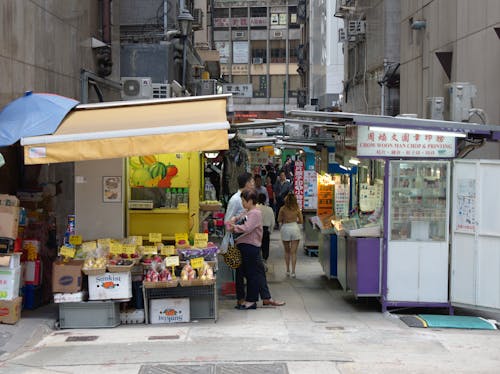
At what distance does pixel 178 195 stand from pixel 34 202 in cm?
261

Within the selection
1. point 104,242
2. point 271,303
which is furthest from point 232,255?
point 104,242

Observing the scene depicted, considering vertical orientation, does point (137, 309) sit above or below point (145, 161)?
below

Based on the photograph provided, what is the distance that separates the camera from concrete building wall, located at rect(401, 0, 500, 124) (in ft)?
41.1

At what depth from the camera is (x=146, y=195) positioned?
12.0 metres

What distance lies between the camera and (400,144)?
385 inches

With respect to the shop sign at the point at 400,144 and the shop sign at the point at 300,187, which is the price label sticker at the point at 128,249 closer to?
the shop sign at the point at 400,144

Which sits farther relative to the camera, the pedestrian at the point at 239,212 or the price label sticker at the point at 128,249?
the pedestrian at the point at 239,212

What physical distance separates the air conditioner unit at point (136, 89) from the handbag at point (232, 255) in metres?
7.18

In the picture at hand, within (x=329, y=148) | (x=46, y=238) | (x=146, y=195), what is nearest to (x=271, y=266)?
(x=329, y=148)

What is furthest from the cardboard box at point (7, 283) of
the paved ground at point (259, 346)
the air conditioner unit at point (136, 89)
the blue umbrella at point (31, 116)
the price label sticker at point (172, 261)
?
the air conditioner unit at point (136, 89)

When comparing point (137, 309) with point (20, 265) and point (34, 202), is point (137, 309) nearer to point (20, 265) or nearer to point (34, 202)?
point (20, 265)

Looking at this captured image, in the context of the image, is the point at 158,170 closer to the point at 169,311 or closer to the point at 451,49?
the point at 169,311

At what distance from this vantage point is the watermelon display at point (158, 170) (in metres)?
12.0

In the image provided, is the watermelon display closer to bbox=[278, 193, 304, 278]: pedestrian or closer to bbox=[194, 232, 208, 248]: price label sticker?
bbox=[194, 232, 208, 248]: price label sticker
